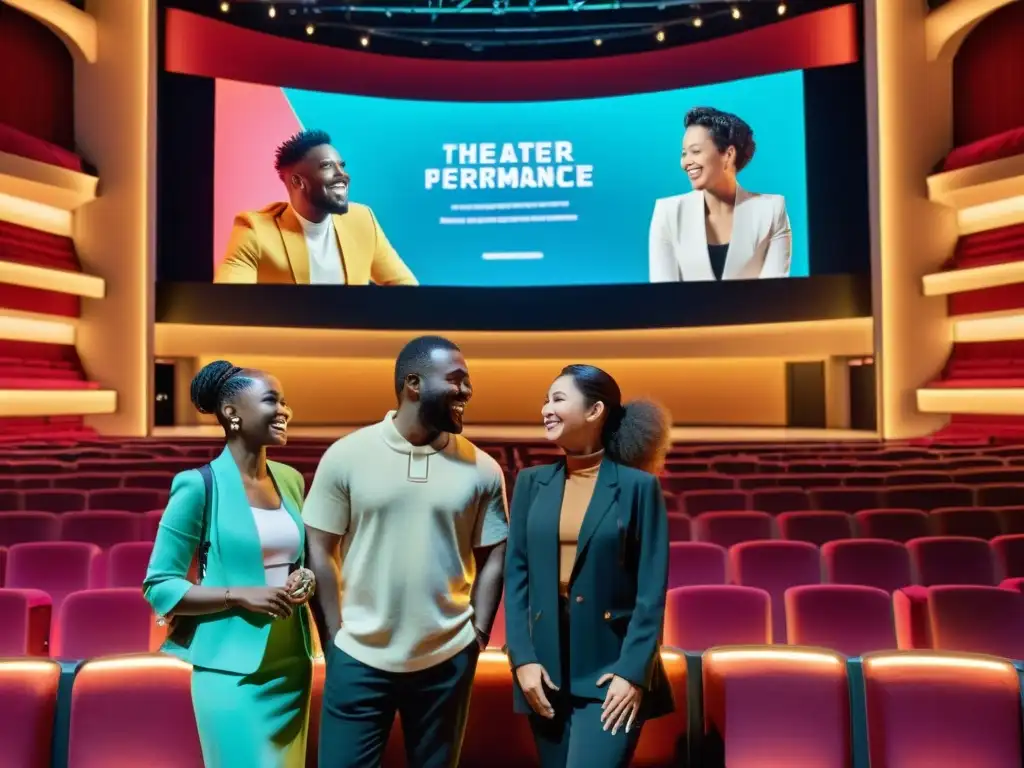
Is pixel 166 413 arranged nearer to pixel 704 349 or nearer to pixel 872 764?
pixel 704 349

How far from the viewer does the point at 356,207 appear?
15.9 m

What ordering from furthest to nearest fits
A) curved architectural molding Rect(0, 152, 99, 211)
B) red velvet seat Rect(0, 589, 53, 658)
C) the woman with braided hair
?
curved architectural molding Rect(0, 152, 99, 211)
red velvet seat Rect(0, 589, 53, 658)
the woman with braided hair

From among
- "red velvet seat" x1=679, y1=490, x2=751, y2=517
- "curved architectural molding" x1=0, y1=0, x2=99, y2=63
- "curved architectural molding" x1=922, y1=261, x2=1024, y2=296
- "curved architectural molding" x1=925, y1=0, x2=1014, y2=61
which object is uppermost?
"curved architectural molding" x1=0, y1=0, x2=99, y2=63

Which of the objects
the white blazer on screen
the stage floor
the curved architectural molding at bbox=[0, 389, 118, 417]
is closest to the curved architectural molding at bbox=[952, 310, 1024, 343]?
the stage floor

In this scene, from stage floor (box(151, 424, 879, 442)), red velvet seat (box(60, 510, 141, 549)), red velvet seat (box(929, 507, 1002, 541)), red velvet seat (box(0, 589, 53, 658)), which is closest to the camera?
red velvet seat (box(0, 589, 53, 658))

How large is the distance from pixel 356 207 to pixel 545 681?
586 inches

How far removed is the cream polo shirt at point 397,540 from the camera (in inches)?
68.7

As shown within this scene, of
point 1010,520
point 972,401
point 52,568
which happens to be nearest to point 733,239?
point 972,401

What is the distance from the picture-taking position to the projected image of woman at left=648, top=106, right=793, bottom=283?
14906mm

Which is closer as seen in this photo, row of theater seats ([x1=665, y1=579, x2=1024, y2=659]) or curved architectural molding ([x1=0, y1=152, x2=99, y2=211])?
row of theater seats ([x1=665, y1=579, x2=1024, y2=659])

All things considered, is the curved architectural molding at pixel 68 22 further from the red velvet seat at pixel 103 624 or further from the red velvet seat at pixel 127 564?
the red velvet seat at pixel 103 624

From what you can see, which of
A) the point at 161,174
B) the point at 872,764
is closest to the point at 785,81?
the point at 161,174

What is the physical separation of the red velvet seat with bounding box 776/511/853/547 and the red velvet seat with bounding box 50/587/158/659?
369 centimetres

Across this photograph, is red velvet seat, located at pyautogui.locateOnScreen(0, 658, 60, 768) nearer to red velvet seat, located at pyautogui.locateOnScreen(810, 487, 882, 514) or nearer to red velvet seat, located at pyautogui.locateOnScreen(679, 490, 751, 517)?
red velvet seat, located at pyautogui.locateOnScreen(679, 490, 751, 517)
